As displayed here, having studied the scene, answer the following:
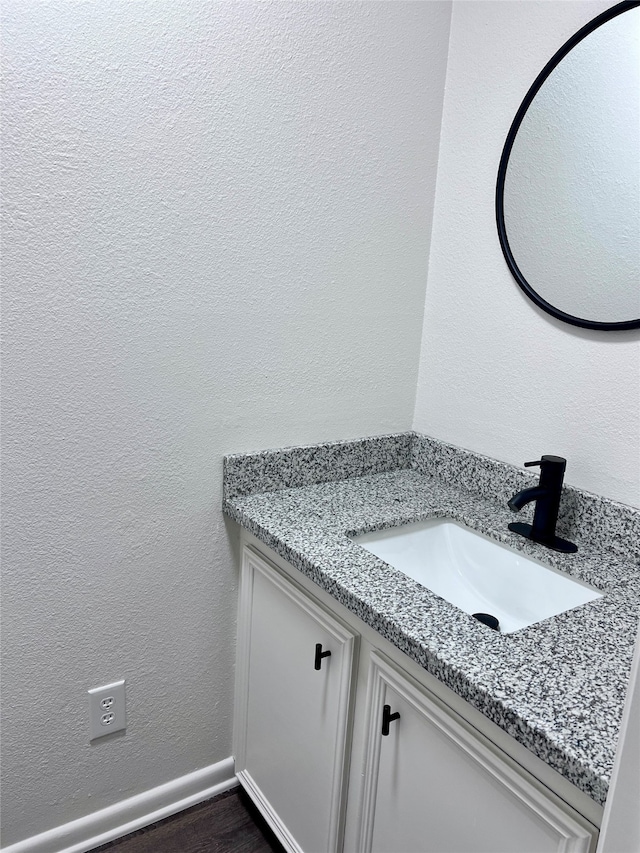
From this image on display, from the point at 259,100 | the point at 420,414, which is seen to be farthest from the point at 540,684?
the point at 259,100

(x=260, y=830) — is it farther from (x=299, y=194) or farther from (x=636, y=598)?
(x=299, y=194)

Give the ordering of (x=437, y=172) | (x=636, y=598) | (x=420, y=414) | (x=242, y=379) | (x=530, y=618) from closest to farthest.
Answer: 1. (x=636, y=598)
2. (x=530, y=618)
3. (x=242, y=379)
4. (x=437, y=172)
5. (x=420, y=414)

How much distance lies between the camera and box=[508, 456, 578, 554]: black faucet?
46.3 inches

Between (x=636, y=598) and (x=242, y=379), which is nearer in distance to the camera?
(x=636, y=598)

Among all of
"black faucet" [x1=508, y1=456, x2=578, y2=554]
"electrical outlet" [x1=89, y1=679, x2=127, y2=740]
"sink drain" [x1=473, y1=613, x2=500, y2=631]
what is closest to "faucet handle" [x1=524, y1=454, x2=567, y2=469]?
"black faucet" [x1=508, y1=456, x2=578, y2=554]

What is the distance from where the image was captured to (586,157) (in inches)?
46.1

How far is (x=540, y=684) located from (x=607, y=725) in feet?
0.29

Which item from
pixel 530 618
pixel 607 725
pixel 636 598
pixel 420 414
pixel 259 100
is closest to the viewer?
pixel 607 725

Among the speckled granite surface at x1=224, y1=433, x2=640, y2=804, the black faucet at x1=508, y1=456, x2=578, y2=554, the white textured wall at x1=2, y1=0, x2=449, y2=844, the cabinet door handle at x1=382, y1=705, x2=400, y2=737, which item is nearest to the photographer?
the speckled granite surface at x1=224, y1=433, x2=640, y2=804

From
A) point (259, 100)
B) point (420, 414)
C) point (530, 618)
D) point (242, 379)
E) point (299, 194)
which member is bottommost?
point (530, 618)

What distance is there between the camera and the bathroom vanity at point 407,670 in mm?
739

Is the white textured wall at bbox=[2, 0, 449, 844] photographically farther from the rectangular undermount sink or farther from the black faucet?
the black faucet

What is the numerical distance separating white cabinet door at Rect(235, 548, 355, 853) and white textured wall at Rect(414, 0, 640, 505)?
58cm

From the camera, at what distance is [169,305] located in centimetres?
120
